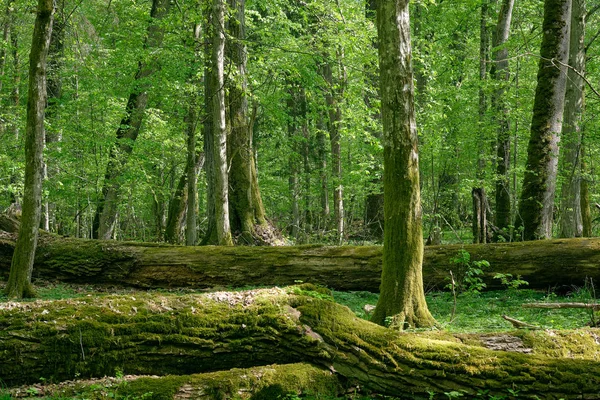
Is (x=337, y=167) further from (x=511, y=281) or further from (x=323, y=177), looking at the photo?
(x=511, y=281)

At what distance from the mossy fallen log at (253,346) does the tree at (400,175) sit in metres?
1.13

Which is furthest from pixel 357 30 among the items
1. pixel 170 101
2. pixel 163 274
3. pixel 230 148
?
pixel 163 274

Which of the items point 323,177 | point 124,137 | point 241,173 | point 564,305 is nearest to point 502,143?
point 323,177

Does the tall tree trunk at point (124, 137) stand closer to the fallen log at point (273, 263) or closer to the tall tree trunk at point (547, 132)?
the fallen log at point (273, 263)

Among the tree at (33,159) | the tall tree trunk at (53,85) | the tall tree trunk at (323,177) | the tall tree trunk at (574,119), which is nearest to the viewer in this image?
the tree at (33,159)

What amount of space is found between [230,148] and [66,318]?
8.79 m

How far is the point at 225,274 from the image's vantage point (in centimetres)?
1004

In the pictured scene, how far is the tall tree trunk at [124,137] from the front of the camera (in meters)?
15.3

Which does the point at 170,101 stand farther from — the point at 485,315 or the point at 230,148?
the point at 485,315

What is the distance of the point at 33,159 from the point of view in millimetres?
8391

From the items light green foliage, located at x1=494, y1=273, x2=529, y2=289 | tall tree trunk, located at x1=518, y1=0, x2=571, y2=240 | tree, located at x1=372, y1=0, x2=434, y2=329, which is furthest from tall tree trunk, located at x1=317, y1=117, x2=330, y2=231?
tree, located at x1=372, y1=0, x2=434, y2=329

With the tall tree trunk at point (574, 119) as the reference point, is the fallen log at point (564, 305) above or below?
below

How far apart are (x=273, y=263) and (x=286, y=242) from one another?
389 cm

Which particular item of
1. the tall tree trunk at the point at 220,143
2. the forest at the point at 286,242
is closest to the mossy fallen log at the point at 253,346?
the forest at the point at 286,242
